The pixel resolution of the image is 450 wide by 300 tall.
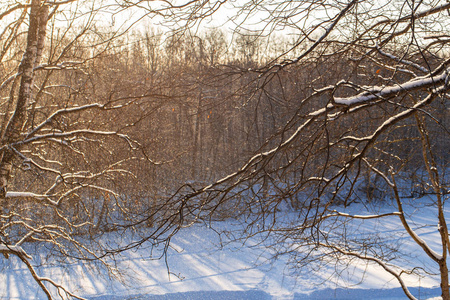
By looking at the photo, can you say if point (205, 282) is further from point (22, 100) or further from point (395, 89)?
point (395, 89)

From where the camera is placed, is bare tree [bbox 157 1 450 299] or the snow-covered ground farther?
the snow-covered ground

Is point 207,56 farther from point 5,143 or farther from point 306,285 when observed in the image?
point 306,285

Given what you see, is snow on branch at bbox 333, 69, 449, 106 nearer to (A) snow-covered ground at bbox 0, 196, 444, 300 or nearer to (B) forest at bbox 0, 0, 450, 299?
(B) forest at bbox 0, 0, 450, 299

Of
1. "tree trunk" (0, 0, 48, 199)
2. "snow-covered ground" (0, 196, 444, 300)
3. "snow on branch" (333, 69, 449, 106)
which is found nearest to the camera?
"snow on branch" (333, 69, 449, 106)

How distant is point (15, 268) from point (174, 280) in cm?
474

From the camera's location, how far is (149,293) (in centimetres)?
1113

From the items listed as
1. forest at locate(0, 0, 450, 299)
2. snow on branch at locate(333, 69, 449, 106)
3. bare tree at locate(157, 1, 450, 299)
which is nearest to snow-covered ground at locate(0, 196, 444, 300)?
forest at locate(0, 0, 450, 299)

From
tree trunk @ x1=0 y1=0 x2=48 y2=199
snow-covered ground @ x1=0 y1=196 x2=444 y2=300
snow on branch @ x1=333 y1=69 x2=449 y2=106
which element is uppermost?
tree trunk @ x1=0 y1=0 x2=48 y2=199

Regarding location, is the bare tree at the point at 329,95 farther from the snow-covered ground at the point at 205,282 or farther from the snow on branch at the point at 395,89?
the snow-covered ground at the point at 205,282

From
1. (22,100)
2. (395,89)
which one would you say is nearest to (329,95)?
(395,89)

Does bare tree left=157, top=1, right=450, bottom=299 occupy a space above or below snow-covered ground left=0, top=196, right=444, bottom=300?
above

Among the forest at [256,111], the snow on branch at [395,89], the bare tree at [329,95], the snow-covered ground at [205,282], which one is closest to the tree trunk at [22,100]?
the forest at [256,111]

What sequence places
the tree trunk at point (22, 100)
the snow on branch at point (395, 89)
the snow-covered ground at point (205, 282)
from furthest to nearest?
the snow-covered ground at point (205, 282)
the tree trunk at point (22, 100)
the snow on branch at point (395, 89)

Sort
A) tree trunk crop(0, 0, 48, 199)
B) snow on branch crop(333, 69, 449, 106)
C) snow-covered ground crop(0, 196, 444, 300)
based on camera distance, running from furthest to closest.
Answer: snow-covered ground crop(0, 196, 444, 300), tree trunk crop(0, 0, 48, 199), snow on branch crop(333, 69, 449, 106)
